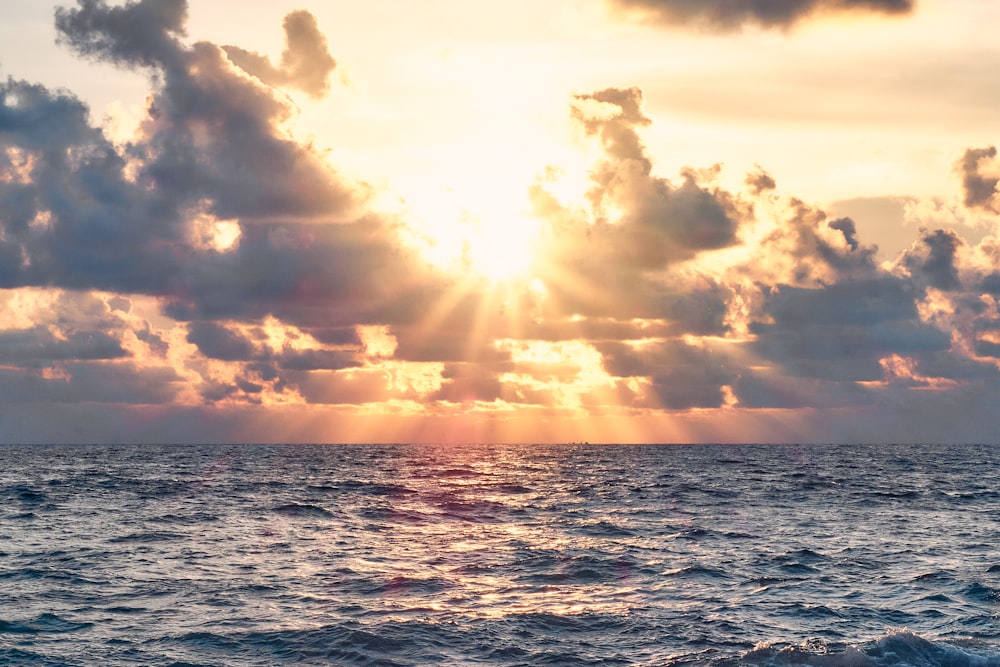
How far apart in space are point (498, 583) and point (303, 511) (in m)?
31.5

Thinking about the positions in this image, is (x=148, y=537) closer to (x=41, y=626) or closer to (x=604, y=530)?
(x=41, y=626)

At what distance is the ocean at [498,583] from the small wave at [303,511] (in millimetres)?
577

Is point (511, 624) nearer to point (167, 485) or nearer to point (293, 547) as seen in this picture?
point (293, 547)

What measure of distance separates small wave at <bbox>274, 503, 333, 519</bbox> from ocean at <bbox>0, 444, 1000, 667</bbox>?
0.58m

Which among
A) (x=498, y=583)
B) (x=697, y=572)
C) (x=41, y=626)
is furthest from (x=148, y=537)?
(x=697, y=572)

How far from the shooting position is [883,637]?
2675cm

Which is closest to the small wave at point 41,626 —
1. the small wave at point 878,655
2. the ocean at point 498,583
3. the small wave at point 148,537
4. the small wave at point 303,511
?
the ocean at point 498,583

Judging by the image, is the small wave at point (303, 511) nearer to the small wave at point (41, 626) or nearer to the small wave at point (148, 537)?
the small wave at point (148, 537)

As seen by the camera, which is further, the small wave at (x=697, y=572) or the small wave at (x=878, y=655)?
the small wave at (x=697, y=572)

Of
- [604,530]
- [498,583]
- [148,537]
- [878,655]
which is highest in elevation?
[878,655]

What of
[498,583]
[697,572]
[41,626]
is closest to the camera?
[41,626]

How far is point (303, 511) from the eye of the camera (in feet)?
212

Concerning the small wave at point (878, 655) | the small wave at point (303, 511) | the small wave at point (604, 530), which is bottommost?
the small wave at point (303, 511)

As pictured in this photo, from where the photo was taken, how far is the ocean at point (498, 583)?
26.7 meters
